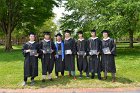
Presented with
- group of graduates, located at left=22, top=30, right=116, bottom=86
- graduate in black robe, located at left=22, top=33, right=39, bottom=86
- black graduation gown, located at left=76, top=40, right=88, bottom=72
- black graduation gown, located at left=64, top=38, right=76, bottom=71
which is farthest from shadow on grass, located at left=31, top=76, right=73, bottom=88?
black graduation gown, located at left=76, top=40, right=88, bottom=72

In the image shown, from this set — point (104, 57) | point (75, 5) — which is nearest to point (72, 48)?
point (104, 57)

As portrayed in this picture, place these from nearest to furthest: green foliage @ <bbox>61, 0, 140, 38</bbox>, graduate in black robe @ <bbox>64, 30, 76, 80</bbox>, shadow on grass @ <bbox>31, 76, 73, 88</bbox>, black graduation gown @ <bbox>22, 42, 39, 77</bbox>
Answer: shadow on grass @ <bbox>31, 76, 73, 88</bbox> → black graduation gown @ <bbox>22, 42, 39, 77</bbox> → graduate in black robe @ <bbox>64, 30, 76, 80</bbox> → green foliage @ <bbox>61, 0, 140, 38</bbox>

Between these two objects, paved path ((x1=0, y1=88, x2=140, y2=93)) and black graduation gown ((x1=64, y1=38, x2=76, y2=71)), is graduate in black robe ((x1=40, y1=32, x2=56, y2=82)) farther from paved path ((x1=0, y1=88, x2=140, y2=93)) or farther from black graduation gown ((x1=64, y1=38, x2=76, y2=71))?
paved path ((x1=0, y1=88, x2=140, y2=93))

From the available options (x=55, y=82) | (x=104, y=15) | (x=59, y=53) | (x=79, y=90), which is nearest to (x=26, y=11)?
(x=104, y=15)

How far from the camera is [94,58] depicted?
1191 centimetres

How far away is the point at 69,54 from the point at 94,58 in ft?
3.19

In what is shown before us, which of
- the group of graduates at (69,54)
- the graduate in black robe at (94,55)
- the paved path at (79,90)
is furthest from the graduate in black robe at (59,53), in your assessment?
the paved path at (79,90)

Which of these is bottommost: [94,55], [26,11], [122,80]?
[122,80]

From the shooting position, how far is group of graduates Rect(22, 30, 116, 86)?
36.9 feet

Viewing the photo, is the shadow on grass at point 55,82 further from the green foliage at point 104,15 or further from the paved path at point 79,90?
the green foliage at point 104,15

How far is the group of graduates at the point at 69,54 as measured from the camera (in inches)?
442

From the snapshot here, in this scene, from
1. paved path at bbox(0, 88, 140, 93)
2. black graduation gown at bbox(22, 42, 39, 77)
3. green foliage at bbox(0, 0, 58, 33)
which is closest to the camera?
paved path at bbox(0, 88, 140, 93)

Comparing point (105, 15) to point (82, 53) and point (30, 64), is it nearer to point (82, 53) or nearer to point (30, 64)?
point (82, 53)

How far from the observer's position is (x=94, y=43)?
466 inches
